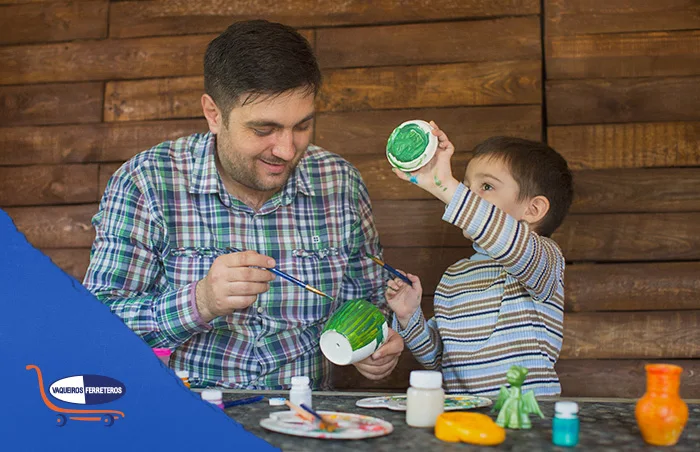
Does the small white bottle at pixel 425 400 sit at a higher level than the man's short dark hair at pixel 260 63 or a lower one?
lower

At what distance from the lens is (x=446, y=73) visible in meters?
2.42

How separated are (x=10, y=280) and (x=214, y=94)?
43.6 inches

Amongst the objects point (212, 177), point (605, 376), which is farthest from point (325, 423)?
point (605, 376)

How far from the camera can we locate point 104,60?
262 centimetres

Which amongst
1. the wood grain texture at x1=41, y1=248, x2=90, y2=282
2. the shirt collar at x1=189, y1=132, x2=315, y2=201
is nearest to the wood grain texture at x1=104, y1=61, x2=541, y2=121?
the shirt collar at x1=189, y1=132, x2=315, y2=201

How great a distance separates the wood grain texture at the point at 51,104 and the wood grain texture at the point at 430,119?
794 millimetres

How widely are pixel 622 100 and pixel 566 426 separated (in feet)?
5.41

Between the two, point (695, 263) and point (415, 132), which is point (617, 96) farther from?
point (415, 132)

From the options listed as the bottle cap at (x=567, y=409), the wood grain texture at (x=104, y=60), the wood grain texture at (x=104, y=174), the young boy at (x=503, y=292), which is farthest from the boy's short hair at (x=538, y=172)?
the wood grain texture at (x=104, y=174)

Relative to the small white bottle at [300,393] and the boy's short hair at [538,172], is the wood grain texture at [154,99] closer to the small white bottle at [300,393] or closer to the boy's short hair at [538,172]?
the boy's short hair at [538,172]

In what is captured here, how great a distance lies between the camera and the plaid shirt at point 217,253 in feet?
6.08

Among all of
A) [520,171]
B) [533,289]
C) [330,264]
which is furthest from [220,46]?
[533,289]

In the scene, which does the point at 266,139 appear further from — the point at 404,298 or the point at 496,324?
the point at 496,324

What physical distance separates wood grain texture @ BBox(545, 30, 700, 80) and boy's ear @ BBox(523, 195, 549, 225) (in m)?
0.66
